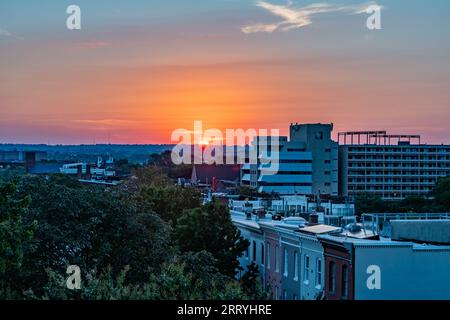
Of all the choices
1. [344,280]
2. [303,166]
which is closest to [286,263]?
[344,280]

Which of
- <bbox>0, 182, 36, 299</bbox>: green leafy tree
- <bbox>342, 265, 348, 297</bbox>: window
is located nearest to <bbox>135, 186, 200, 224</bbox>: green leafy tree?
<bbox>342, 265, 348, 297</bbox>: window

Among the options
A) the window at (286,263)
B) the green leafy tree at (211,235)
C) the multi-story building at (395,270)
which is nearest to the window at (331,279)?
the multi-story building at (395,270)

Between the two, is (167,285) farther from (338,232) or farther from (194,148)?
(194,148)

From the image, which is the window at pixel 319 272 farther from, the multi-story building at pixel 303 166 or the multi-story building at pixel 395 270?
the multi-story building at pixel 303 166

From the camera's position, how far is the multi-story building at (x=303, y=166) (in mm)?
179375

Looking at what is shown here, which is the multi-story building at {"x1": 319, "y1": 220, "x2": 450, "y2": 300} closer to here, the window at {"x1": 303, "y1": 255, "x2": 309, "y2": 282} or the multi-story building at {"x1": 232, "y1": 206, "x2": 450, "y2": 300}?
the multi-story building at {"x1": 232, "y1": 206, "x2": 450, "y2": 300}

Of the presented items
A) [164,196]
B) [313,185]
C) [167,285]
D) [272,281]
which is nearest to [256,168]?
[313,185]

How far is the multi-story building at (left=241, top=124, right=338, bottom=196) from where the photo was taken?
17938cm

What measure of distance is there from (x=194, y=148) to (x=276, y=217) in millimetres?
123122

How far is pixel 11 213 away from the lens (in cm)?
2794

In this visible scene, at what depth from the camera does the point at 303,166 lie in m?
183

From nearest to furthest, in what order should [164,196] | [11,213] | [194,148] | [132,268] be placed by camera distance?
1. [11,213]
2. [132,268]
3. [164,196]
4. [194,148]

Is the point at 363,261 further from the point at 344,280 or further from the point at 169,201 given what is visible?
the point at 169,201
